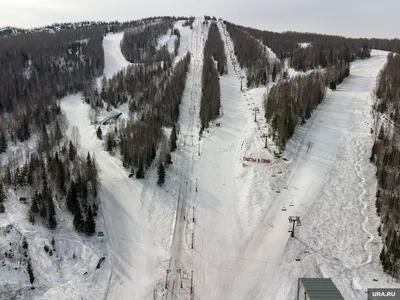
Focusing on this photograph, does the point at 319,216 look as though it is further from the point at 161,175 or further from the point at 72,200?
the point at 72,200

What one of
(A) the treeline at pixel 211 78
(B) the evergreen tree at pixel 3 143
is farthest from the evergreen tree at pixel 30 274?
(B) the evergreen tree at pixel 3 143

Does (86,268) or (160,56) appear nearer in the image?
(86,268)

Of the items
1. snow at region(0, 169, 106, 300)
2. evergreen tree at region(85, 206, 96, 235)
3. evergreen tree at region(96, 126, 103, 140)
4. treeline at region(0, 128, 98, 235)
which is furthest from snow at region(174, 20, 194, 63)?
snow at region(0, 169, 106, 300)

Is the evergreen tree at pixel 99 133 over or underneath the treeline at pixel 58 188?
over

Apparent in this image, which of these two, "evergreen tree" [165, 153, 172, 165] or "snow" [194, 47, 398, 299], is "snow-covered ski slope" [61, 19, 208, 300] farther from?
"snow" [194, 47, 398, 299]

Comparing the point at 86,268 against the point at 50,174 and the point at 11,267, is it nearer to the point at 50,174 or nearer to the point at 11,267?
the point at 11,267

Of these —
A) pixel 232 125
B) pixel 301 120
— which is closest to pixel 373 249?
pixel 301 120

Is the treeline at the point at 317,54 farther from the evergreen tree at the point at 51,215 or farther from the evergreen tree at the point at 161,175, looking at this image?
the evergreen tree at the point at 51,215
